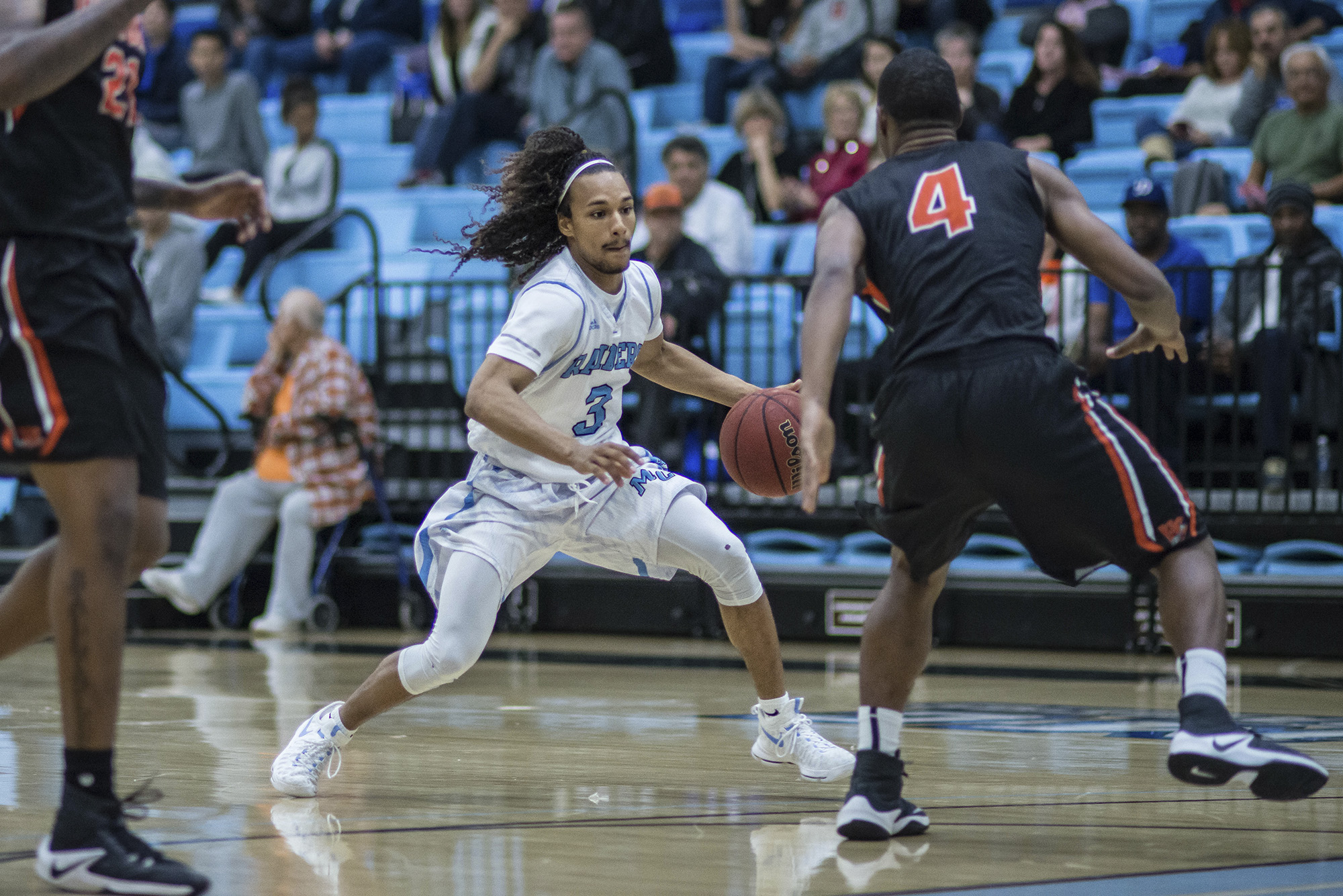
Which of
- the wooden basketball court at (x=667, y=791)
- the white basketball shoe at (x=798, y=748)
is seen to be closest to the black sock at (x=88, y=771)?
the wooden basketball court at (x=667, y=791)

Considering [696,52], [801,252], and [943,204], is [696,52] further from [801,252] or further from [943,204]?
[943,204]

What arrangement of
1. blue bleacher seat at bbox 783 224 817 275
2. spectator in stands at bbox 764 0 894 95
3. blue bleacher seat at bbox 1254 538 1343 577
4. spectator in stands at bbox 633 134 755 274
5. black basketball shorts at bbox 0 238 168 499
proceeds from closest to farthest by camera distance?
1. black basketball shorts at bbox 0 238 168 499
2. blue bleacher seat at bbox 1254 538 1343 577
3. spectator in stands at bbox 633 134 755 274
4. blue bleacher seat at bbox 783 224 817 275
5. spectator in stands at bbox 764 0 894 95

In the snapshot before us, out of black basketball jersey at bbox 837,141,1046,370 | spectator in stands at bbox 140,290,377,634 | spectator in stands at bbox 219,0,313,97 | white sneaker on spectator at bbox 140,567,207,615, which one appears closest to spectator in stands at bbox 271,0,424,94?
spectator in stands at bbox 219,0,313,97

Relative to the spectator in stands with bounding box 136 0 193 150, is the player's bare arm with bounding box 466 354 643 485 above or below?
below

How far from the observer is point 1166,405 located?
871 centimetres

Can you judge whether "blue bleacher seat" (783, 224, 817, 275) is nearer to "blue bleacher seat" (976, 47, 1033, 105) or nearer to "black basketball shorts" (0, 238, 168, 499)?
"blue bleacher seat" (976, 47, 1033, 105)

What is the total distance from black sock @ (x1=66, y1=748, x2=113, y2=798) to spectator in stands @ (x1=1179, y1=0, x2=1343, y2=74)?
9.19m

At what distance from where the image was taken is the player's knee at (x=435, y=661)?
436 centimetres

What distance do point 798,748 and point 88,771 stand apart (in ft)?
6.43

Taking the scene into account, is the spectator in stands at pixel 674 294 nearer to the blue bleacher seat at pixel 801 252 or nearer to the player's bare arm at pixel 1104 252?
the blue bleacher seat at pixel 801 252

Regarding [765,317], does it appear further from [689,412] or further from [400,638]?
[400,638]

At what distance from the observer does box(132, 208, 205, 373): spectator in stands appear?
11.5 metres

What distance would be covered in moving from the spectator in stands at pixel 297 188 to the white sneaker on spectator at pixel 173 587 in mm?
3070

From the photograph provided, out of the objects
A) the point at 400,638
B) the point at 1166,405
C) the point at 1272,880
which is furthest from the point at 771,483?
the point at 400,638
